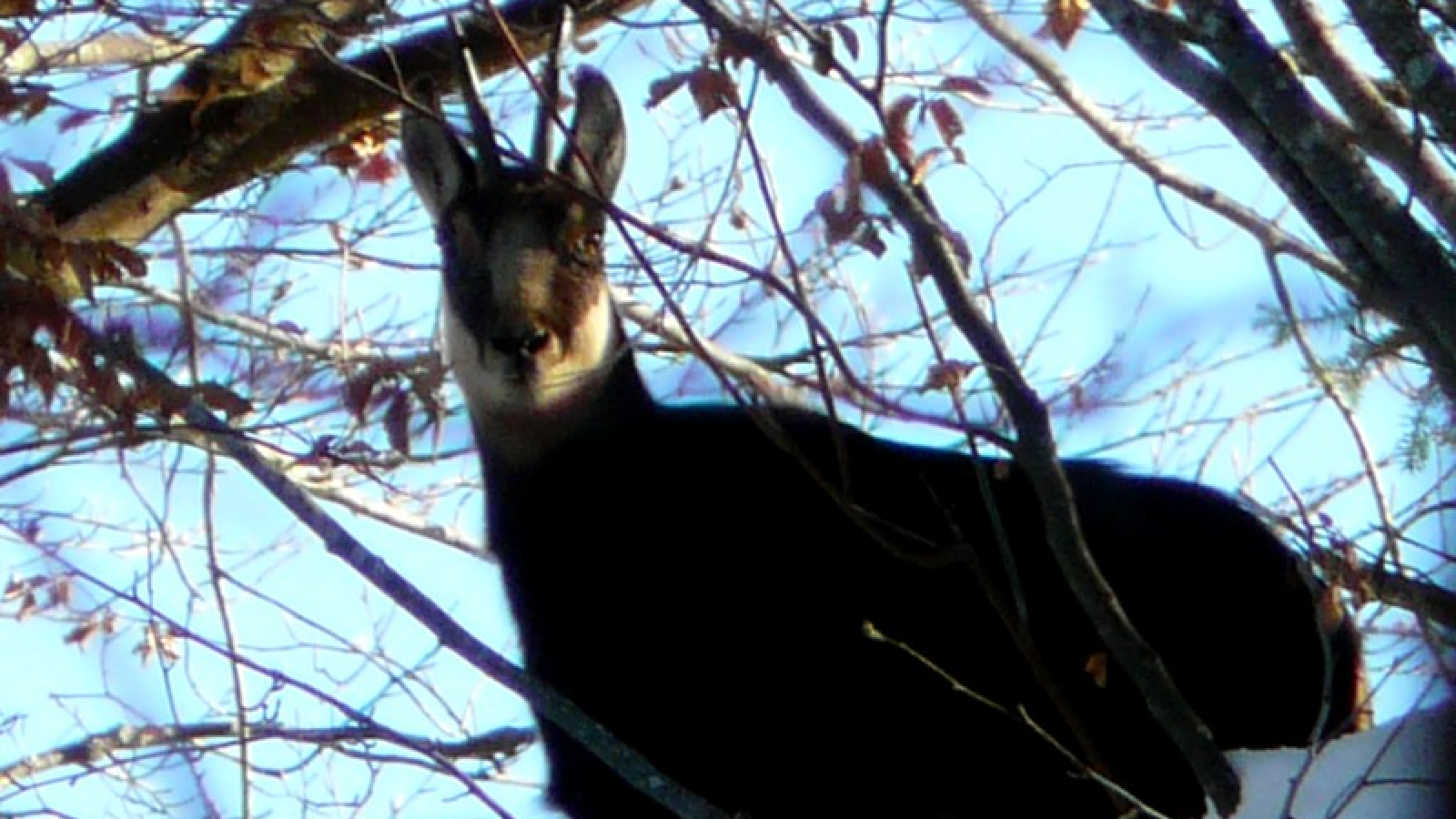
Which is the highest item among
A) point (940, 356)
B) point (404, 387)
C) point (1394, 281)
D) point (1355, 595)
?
point (404, 387)

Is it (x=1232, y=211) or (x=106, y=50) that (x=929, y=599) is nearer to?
(x=1232, y=211)

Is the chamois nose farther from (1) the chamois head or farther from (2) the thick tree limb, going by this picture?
(2) the thick tree limb

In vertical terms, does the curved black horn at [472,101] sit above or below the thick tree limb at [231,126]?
below

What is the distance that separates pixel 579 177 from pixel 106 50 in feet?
5.36

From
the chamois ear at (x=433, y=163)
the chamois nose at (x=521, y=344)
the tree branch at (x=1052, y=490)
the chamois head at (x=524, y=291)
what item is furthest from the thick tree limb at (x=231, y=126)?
the tree branch at (x=1052, y=490)

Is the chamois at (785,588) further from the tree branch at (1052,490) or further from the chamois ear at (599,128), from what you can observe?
the tree branch at (1052,490)

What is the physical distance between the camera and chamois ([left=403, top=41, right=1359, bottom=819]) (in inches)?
193

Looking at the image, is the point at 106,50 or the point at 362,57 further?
the point at 106,50

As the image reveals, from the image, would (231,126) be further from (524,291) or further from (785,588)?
(785,588)

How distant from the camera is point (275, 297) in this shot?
7777 mm

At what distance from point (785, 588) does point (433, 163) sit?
1.54 meters

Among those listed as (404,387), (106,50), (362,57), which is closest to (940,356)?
(404,387)

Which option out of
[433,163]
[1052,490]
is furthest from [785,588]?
[1052,490]

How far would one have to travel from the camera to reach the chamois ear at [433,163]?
5707mm
